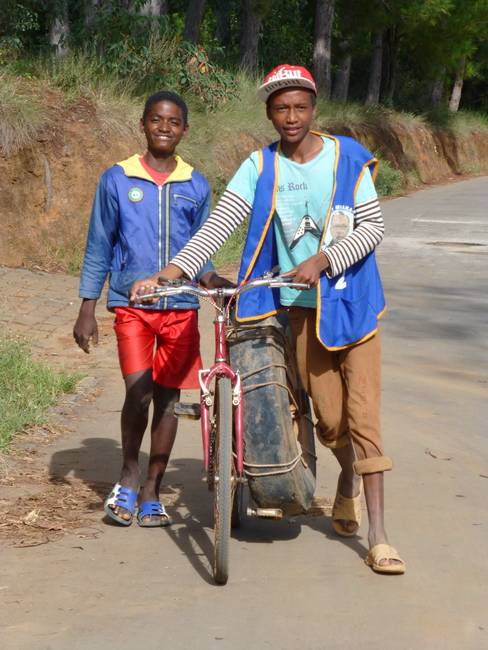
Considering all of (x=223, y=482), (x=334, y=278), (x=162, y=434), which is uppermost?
(x=334, y=278)

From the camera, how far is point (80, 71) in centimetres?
1395

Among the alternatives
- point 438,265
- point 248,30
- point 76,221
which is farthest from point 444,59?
point 76,221

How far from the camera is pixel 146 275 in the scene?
4465 millimetres

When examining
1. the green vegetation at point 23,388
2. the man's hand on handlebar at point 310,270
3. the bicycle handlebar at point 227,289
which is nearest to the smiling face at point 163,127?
the bicycle handlebar at point 227,289

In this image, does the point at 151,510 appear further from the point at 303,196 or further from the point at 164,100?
the point at 164,100

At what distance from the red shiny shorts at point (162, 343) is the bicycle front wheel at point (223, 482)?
0.74 meters

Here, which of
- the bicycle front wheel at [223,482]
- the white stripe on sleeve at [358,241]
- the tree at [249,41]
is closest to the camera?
the bicycle front wheel at [223,482]

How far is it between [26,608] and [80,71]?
11.7 m

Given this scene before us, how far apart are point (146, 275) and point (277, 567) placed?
1.51 meters

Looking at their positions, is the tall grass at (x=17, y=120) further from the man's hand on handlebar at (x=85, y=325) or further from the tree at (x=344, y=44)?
the tree at (x=344, y=44)

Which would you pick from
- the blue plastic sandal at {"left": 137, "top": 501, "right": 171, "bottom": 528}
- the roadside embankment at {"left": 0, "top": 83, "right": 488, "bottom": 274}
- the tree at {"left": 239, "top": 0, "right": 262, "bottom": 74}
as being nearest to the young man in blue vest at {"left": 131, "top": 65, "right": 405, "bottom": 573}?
the blue plastic sandal at {"left": 137, "top": 501, "right": 171, "bottom": 528}

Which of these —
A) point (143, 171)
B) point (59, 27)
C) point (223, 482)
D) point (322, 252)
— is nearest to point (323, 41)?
point (59, 27)

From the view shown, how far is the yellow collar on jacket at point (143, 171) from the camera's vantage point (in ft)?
14.7

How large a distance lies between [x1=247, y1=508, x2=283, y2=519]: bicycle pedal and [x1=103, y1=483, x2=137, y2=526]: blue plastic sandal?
75 centimetres
